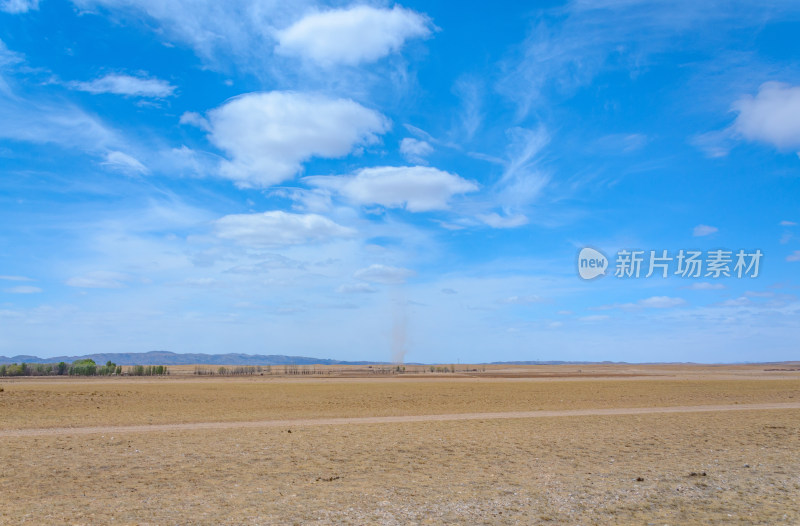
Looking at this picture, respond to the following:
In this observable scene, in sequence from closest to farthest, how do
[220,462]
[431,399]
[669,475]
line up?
[669,475], [220,462], [431,399]

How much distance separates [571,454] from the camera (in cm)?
1555

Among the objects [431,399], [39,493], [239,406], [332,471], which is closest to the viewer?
[39,493]

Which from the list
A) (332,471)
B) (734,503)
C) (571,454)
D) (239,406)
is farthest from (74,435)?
(734,503)

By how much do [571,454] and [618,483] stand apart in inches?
157

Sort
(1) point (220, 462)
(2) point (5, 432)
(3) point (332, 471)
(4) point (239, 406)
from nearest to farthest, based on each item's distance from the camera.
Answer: (3) point (332, 471), (1) point (220, 462), (2) point (5, 432), (4) point (239, 406)

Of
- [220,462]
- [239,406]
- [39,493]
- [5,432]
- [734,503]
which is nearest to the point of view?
[734,503]

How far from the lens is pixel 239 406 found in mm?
34844

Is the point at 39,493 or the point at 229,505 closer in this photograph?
the point at 229,505

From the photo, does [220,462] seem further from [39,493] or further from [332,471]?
[39,493]

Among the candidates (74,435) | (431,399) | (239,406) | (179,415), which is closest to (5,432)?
(74,435)

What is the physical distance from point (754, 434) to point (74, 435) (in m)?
24.4

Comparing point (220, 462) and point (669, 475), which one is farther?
Answer: point (220, 462)

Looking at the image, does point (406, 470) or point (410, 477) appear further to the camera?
point (406, 470)

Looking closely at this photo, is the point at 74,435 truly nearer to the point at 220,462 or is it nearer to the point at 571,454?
the point at 220,462
